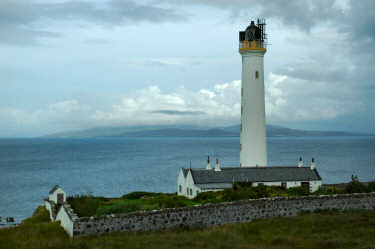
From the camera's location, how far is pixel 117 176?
8225cm

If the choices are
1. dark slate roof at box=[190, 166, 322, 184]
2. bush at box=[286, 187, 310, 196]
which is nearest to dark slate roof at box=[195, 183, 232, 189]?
dark slate roof at box=[190, 166, 322, 184]

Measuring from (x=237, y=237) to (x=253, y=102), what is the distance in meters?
24.9

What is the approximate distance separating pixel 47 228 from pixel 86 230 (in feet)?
8.86

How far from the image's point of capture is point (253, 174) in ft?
120

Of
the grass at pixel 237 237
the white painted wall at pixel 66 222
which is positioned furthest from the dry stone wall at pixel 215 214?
the grass at pixel 237 237

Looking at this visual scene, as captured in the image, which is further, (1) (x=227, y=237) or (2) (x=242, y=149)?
(2) (x=242, y=149)

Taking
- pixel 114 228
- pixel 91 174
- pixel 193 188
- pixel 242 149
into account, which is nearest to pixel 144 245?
pixel 114 228

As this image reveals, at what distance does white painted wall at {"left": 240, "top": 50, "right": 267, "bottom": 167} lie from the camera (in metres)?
39.5

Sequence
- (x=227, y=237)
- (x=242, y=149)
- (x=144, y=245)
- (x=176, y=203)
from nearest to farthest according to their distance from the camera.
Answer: (x=144, y=245) → (x=227, y=237) → (x=176, y=203) → (x=242, y=149)

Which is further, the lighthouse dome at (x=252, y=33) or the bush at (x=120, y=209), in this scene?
the lighthouse dome at (x=252, y=33)

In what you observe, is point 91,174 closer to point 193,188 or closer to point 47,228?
point 193,188

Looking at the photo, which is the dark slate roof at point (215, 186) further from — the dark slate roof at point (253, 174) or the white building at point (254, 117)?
the white building at point (254, 117)

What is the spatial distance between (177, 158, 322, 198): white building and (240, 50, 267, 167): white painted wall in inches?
97.8

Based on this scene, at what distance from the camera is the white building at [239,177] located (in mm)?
34844
